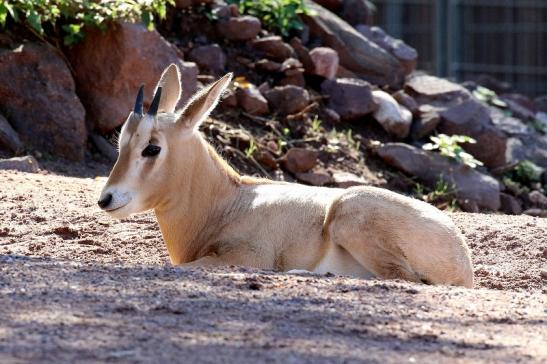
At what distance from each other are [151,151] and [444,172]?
5215 millimetres

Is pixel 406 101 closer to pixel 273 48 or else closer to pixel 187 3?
pixel 273 48

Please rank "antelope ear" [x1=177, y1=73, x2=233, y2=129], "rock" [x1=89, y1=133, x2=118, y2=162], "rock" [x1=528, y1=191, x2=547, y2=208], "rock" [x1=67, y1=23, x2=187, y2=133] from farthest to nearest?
"rock" [x1=528, y1=191, x2=547, y2=208] < "rock" [x1=67, y1=23, x2=187, y2=133] < "rock" [x1=89, y1=133, x2=118, y2=162] < "antelope ear" [x1=177, y1=73, x2=233, y2=129]

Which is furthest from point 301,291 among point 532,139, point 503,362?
point 532,139

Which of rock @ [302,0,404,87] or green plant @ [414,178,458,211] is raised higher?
rock @ [302,0,404,87]

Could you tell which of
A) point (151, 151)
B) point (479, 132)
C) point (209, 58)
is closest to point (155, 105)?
point (151, 151)

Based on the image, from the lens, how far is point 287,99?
12.1 meters

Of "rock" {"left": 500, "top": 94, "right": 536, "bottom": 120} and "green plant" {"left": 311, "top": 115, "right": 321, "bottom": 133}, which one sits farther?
"rock" {"left": 500, "top": 94, "right": 536, "bottom": 120}

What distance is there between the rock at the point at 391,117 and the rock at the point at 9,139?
3922 millimetres

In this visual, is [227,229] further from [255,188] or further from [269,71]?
[269,71]

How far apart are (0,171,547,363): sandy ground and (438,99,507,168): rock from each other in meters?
6.75

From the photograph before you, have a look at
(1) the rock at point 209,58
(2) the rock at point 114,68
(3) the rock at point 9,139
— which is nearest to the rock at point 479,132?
(1) the rock at point 209,58

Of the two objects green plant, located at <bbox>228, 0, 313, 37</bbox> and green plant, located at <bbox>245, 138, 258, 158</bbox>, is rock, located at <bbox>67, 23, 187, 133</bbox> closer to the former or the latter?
green plant, located at <bbox>245, 138, 258, 158</bbox>

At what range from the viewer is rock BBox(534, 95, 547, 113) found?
53.9ft

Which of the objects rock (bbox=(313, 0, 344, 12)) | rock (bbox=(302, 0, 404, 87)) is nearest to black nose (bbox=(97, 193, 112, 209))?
rock (bbox=(302, 0, 404, 87))
